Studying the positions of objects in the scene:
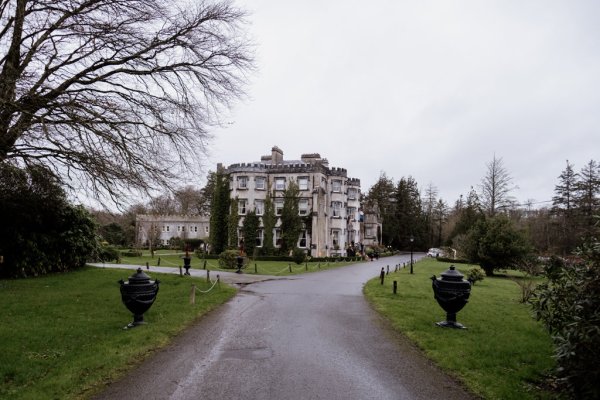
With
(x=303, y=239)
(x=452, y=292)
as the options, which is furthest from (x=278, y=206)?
(x=452, y=292)

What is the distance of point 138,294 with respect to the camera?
9688mm

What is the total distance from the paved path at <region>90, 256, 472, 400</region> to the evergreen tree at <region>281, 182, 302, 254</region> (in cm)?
3327

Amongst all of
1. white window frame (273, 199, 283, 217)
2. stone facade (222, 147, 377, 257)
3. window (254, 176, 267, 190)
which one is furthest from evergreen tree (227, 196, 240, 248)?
white window frame (273, 199, 283, 217)

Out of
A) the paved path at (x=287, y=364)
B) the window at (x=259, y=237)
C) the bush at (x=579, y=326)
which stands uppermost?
the window at (x=259, y=237)

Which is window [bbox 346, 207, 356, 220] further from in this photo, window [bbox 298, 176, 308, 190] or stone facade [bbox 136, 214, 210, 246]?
stone facade [bbox 136, 214, 210, 246]

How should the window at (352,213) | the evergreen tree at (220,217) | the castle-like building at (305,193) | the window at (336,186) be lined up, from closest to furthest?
the castle-like building at (305,193) → the evergreen tree at (220,217) → the window at (336,186) → the window at (352,213)

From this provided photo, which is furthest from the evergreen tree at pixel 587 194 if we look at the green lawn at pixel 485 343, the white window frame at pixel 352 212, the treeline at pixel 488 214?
the green lawn at pixel 485 343

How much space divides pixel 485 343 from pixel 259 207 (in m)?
39.5

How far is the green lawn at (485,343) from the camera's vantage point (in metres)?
6.26

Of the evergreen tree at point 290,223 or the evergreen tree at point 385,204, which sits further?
the evergreen tree at point 385,204

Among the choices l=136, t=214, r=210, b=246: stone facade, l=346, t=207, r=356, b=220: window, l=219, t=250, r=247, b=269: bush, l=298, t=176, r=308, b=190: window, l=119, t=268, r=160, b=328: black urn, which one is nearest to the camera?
l=119, t=268, r=160, b=328: black urn

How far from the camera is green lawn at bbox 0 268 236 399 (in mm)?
6188

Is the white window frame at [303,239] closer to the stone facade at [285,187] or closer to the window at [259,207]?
the stone facade at [285,187]

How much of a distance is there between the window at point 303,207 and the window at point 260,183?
14.8ft
